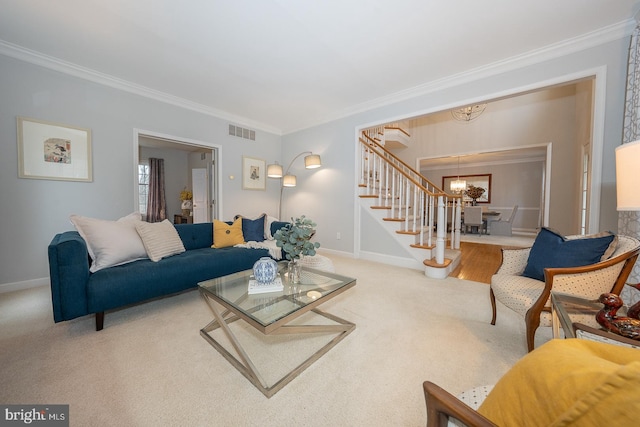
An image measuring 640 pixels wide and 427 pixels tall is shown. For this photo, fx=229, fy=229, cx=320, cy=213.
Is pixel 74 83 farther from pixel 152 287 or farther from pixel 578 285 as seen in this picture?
pixel 578 285

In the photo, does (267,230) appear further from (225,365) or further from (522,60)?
(522,60)

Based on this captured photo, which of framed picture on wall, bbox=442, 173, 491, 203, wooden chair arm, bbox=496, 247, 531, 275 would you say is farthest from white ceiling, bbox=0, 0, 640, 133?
framed picture on wall, bbox=442, 173, 491, 203

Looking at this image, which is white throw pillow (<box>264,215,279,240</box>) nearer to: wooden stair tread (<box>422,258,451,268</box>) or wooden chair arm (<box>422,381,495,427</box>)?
wooden stair tread (<box>422,258,451,268</box>)

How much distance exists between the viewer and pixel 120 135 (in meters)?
3.10

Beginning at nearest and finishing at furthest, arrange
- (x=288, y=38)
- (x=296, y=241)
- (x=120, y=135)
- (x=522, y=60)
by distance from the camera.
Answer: (x=296, y=241)
(x=288, y=38)
(x=522, y=60)
(x=120, y=135)

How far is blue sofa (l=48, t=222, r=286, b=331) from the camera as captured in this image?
5.35 ft

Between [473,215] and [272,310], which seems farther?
[473,215]

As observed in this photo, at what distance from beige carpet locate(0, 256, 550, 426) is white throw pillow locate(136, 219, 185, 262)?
0.50 m

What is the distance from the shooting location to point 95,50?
2.46 m

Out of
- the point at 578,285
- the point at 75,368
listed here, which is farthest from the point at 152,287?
the point at 578,285

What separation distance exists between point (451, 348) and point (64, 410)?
2213mm

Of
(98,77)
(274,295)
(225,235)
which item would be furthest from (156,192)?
(274,295)

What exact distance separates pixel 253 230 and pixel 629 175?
3.24m

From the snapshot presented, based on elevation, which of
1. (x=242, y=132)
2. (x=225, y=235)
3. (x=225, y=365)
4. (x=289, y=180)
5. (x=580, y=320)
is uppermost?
(x=242, y=132)
